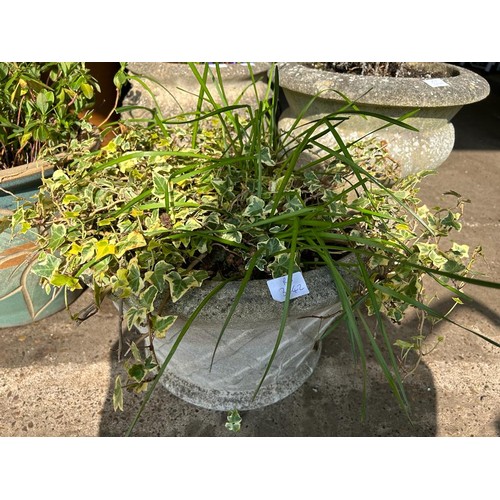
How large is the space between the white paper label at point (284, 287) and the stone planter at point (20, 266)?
624mm

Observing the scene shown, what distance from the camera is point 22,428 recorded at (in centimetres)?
122

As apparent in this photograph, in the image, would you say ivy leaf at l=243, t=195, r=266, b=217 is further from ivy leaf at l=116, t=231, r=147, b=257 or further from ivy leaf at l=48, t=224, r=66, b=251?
ivy leaf at l=48, t=224, r=66, b=251

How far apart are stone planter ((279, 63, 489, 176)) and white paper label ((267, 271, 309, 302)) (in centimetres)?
97

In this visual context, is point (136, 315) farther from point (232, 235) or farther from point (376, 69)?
point (376, 69)

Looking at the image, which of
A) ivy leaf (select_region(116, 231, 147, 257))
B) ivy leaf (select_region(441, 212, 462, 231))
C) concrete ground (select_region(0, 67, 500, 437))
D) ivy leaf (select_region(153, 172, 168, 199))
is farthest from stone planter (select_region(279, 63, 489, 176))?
ivy leaf (select_region(116, 231, 147, 257))

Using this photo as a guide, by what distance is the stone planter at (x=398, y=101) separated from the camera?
5.41ft

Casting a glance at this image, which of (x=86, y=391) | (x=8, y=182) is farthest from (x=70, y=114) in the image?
(x=86, y=391)

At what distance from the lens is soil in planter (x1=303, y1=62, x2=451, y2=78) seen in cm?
213

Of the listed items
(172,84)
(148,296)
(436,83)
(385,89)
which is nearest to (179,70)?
(172,84)

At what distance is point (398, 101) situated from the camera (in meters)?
1.65

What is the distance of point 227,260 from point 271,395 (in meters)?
0.52

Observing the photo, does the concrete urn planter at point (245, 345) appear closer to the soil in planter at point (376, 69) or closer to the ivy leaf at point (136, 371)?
the ivy leaf at point (136, 371)

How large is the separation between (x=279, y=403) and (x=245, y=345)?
1.20 feet

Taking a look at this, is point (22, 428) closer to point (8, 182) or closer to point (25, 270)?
point (25, 270)
